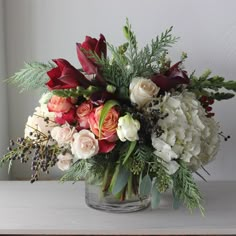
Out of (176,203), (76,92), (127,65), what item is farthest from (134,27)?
(176,203)

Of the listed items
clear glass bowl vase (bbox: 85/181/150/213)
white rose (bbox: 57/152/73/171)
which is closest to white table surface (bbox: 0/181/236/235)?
clear glass bowl vase (bbox: 85/181/150/213)

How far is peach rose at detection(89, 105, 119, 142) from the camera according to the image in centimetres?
105

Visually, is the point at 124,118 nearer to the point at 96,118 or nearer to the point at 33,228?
the point at 96,118

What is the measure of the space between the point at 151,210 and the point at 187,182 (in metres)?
0.17

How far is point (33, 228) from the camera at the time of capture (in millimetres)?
1080

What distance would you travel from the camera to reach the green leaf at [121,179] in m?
1.12

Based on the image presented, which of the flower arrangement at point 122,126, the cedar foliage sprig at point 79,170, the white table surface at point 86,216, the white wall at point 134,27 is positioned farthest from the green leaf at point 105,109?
the white wall at point 134,27

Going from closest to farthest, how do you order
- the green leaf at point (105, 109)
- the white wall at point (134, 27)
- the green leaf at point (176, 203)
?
the green leaf at point (105, 109), the green leaf at point (176, 203), the white wall at point (134, 27)

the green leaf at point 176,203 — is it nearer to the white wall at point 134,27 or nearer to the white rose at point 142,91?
the white rose at point 142,91

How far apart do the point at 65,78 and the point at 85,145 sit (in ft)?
0.51

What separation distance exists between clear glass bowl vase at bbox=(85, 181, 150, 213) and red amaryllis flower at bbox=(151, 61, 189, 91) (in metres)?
0.28

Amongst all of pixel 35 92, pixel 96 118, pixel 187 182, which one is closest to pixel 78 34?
pixel 35 92

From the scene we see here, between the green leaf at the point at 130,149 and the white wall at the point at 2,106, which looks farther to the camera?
the white wall at the point at 2,106

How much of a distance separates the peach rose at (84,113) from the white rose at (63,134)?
0.03 meters
